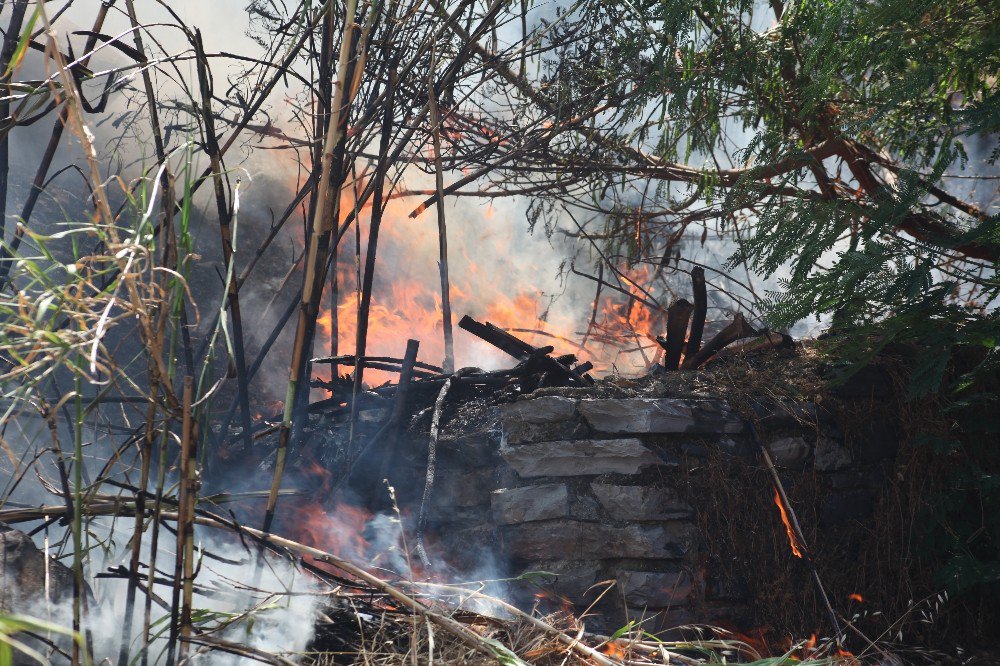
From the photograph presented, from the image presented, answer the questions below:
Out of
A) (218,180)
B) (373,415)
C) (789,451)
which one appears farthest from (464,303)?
(218,180)

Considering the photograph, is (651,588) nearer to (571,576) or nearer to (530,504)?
(571,576)

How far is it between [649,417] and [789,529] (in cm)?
84

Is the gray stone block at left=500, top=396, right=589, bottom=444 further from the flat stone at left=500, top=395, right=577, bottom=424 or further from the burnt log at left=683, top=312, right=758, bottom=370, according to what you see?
the burnt log at left=683, top=312, right=758, bottom=370

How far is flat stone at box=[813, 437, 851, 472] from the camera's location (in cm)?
347

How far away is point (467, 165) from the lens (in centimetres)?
464

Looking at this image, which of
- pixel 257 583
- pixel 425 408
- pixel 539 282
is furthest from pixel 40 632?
pixel 539 282

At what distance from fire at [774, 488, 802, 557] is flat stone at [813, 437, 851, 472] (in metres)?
0.28

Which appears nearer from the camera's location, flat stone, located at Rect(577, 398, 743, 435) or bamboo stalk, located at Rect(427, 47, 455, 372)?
bamboo stalk, located at Rect(427, 47, 455, 372)

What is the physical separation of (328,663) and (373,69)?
231cm

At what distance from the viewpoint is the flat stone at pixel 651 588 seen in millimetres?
3189

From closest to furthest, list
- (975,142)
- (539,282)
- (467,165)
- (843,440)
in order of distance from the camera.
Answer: (843,440), (467,165), (975,142), (539,282)

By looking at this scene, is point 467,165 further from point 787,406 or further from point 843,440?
point 843,440

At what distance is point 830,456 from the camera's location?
11.5ft

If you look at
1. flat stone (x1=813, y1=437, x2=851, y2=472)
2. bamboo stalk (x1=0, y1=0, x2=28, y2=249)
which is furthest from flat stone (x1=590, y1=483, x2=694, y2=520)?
bamboo stalk (x1=0, y1=0, x2=28, y2=249)
